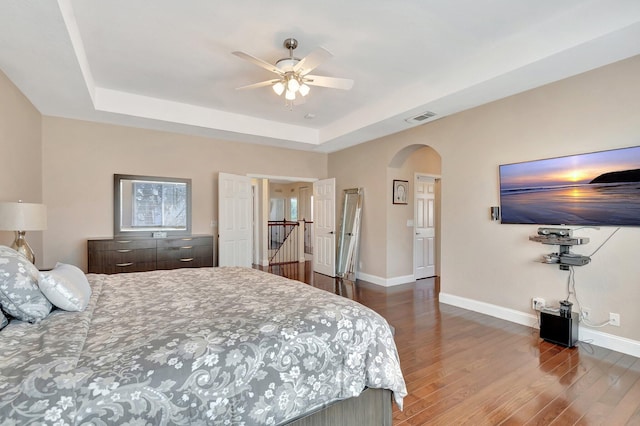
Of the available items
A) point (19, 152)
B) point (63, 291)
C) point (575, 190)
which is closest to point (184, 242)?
point (19, 152)

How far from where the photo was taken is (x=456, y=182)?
14.6ft

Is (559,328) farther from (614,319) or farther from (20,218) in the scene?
(20,218)

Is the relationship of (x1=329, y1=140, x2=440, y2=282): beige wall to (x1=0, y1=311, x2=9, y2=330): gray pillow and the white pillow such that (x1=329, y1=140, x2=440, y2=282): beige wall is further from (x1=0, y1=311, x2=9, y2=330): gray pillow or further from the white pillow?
(x1=0, y1=311, x2=9, y2=330): gray pillow

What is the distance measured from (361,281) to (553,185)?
3521mm

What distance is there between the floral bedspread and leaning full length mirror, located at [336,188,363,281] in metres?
4.16

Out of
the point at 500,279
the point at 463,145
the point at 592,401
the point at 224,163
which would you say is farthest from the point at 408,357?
the point at 224,163

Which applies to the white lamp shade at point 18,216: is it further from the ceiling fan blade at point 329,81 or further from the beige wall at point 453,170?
the ceiling fan blade at point 329,81

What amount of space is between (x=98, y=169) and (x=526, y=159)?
5.84 metres

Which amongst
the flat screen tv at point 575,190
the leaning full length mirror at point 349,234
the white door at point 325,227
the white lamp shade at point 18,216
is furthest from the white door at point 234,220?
the flat screen tv at point 575,190

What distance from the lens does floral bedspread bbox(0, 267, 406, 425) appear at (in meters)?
1.05

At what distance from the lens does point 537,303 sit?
140 inches

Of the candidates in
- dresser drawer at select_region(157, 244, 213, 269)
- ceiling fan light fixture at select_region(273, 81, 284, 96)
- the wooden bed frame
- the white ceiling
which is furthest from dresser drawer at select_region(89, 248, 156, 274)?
the wooden bed frame

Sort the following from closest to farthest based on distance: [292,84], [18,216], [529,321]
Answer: [18,216], [292,84], [529,321]

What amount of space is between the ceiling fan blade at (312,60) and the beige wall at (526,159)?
2.52 metres
